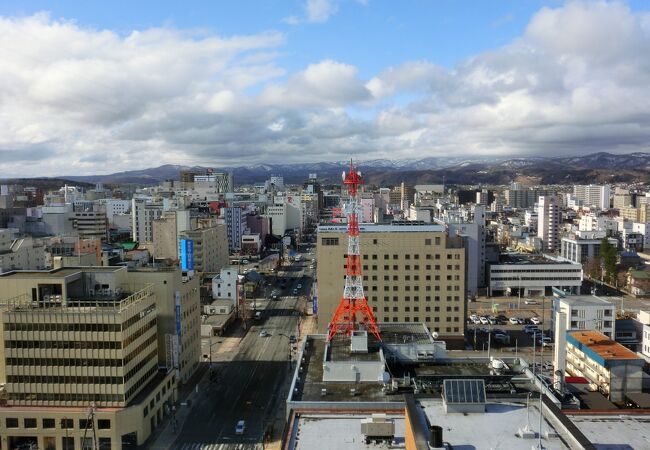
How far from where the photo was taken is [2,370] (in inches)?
1193

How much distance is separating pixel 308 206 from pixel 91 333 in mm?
115475

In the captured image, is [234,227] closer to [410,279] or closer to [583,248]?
[583,248]

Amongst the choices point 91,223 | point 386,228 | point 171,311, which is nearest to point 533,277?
point 386,228

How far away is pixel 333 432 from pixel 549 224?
8490cm

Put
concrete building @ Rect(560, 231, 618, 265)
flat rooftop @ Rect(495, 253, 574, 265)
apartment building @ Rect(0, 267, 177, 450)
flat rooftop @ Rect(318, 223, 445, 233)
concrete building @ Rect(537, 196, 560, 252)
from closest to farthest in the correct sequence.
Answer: apartment building @ Rect(0, 267, 177, 450) → flat rooftop @ Rect(318, 223, 445, 233) → flat rooftop @ Rect(495, 253, 574, 265) → concrete building @ Rect(560, 231, 618, 265) → concrete building @ Rect(537, 196, 560, 252)

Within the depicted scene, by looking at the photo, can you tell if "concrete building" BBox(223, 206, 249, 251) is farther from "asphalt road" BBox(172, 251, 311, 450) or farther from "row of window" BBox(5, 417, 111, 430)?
"row of window" BBox(5, 417, 111, 430)

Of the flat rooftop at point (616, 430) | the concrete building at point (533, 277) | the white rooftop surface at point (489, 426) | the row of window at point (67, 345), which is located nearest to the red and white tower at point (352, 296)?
the row of window at point (67, 345)

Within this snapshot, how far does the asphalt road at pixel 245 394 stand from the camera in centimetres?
2903

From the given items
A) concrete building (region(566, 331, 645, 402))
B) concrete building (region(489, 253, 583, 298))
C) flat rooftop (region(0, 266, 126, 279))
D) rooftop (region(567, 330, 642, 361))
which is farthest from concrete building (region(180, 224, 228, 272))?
concrete building (region(566, 331, 645, 402))

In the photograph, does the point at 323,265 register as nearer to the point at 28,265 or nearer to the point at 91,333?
the point at 91,333

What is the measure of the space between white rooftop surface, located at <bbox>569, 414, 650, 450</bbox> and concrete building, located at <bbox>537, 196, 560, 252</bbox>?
3087 inches

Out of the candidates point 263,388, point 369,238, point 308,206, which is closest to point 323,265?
point 369,238

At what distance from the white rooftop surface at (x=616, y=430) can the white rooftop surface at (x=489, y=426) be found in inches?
74.2

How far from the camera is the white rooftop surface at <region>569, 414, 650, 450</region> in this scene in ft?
55.3
